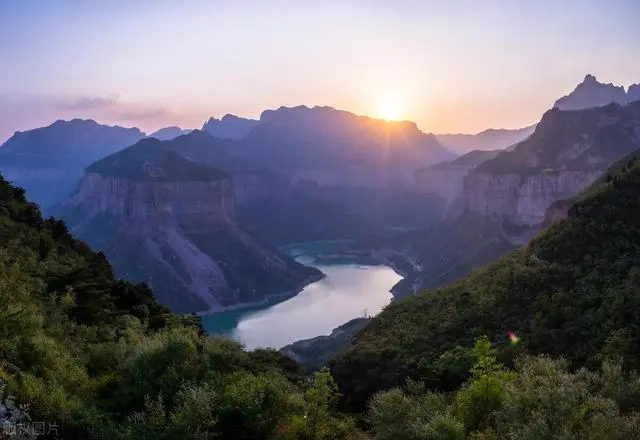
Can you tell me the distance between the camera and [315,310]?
94.2 m

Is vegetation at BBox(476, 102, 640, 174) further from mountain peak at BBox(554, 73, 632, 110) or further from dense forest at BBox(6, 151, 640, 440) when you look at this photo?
dense forest at BBox(6, 151, 640, 440)

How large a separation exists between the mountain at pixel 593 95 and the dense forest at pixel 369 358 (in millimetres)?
140101

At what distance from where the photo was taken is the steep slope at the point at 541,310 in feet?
66.5

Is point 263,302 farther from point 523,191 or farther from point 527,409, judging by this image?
point 527,409

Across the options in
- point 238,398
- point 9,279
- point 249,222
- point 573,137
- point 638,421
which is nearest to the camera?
point 638,421

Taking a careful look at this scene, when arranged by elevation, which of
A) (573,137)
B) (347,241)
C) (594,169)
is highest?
(573,137)

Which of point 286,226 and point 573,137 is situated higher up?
point 573,137

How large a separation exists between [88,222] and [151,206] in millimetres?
22443

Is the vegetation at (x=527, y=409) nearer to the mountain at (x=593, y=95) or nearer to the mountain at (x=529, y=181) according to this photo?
the mountain at (x=529, y=181)

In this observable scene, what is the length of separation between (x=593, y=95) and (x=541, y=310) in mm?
154395

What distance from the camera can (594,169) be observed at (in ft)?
306

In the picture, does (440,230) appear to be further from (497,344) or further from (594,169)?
(497,344)

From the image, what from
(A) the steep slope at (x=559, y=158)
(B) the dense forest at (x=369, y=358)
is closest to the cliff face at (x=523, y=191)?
(A) the steep slope at (x=559, y=158)

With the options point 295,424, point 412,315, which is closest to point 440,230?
point 412,315
